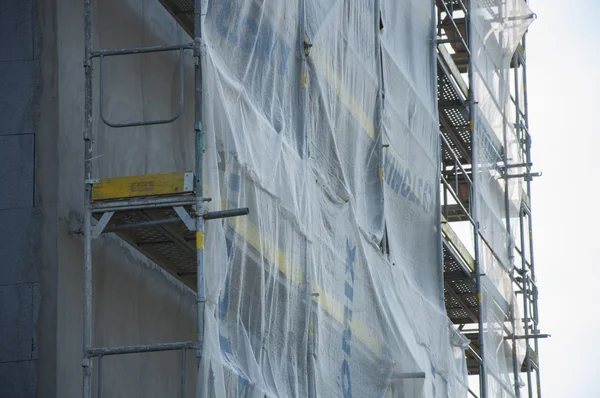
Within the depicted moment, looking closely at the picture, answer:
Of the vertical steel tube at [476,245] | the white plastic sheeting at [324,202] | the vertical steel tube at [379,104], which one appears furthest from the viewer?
the vertical steel tube at [476,245]

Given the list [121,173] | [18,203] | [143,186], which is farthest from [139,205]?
[121,173]

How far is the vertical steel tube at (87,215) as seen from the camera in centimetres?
835

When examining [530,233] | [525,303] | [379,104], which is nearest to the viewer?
[379,104]

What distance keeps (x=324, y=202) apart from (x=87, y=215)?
152 inches

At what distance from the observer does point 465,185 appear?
69.9 feet

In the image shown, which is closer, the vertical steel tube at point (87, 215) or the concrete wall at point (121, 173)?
the vertical steel tube at point (87, 215)

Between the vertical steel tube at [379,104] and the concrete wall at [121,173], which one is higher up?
the vertical steel tube at [379,104]

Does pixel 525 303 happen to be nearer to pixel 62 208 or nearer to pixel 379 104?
pixel 379 104

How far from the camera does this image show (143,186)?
8648 mm

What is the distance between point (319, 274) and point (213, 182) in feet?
9.25

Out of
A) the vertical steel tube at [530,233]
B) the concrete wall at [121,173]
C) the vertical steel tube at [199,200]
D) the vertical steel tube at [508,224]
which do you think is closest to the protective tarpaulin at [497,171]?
the vertical steel tube at [508,224]

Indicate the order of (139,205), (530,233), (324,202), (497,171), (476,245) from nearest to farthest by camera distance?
(139,205) → (324,202) → (476,245) → (497,171) → (530,233)

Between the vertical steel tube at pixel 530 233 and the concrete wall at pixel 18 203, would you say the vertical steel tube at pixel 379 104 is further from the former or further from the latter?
the vertical steel tube at pixel 530 233

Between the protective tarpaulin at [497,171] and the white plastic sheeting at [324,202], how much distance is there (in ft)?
6.97
